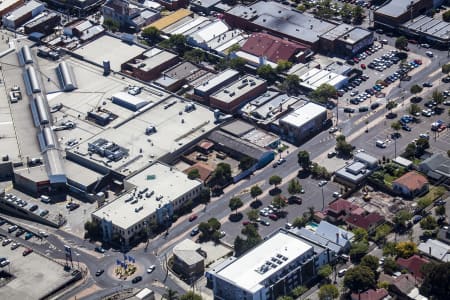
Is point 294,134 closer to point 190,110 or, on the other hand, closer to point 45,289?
point 190,110

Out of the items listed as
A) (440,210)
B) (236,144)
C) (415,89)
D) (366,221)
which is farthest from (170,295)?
(415,89)

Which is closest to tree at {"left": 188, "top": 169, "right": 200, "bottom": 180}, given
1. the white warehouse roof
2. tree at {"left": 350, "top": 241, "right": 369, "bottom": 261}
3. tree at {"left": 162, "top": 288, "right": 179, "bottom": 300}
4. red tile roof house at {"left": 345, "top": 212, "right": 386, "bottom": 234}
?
the white warehouse roof

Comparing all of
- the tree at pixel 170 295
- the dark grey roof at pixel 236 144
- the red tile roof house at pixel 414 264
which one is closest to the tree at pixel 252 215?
the dark grey roof at pixel 236 144

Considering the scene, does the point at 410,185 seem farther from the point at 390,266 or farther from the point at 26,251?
the point at 26,251

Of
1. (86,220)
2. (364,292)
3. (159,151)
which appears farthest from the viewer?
(159,151)

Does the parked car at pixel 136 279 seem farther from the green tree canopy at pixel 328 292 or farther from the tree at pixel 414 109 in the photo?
the tree at pixel 414 109

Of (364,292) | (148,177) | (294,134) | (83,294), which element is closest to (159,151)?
(148,177)

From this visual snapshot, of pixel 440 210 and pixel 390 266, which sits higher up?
pixel 440 210
